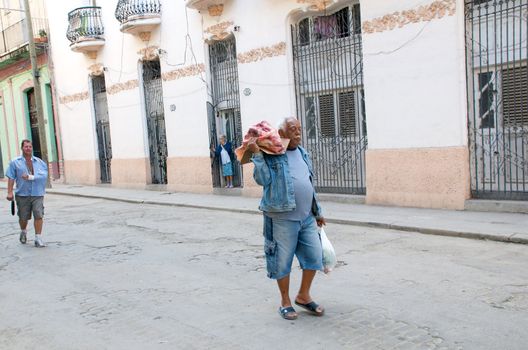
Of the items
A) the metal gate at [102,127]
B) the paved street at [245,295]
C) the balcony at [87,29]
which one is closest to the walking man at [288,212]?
the paved street at [245,295]

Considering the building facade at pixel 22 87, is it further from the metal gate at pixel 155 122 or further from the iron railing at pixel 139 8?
the iron railing at pixel 139 8

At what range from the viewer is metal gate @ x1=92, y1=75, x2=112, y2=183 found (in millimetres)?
20375

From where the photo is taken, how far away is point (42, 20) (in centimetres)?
2233

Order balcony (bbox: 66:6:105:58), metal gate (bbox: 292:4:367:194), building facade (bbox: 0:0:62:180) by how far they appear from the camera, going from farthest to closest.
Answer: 1. building facade (bbox: 0:0:62:180)
2. balcony (bbox: 66:6:105:58)
3. metal gate (bbox: 292:4:367:194)

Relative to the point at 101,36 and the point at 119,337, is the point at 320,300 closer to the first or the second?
the point at 119,337

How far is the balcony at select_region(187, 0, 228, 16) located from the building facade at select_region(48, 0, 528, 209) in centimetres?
3

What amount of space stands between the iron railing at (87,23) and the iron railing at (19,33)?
12.5ft

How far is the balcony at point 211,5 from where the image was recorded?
14.0m

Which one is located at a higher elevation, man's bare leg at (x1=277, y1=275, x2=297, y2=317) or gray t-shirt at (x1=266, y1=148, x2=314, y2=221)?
gray t-shirt at (x1=266, y1=148, x2=314, y2=221)

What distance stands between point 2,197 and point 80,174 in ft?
11.0

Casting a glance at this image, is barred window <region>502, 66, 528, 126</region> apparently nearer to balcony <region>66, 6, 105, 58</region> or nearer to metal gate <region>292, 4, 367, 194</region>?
metal gate <region>292, 4, 367, 194</region>

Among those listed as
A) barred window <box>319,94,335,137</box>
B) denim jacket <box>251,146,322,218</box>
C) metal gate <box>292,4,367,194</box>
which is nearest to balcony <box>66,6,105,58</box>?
metal gate <box>292,4,367,194</box>

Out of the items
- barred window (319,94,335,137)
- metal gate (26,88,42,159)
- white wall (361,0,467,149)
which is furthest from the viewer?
metal gate (26,88,42,159)

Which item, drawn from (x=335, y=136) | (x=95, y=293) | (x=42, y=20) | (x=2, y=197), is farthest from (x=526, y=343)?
(x=42, y=20)
